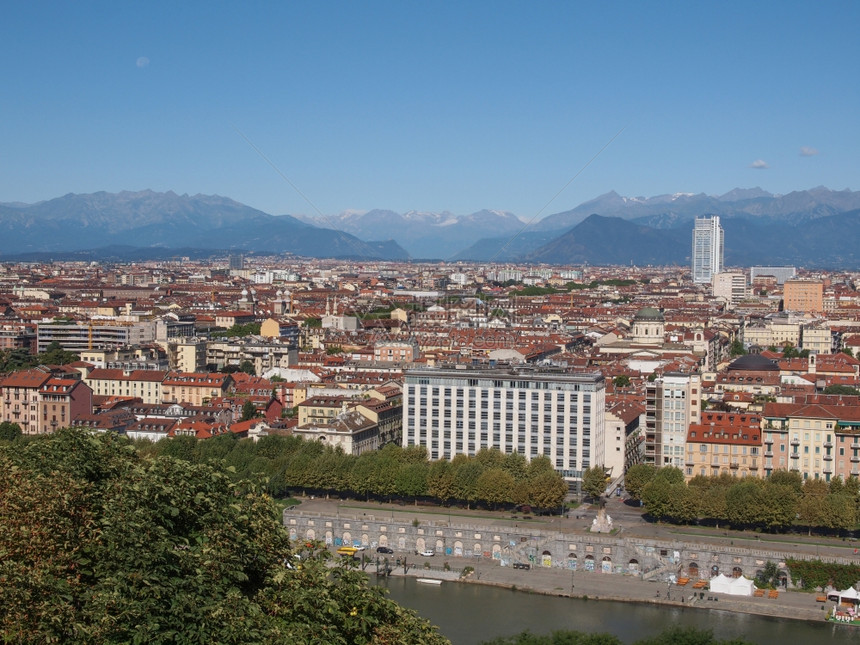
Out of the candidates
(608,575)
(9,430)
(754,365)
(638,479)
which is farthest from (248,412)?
(754,365)

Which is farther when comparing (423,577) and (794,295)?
(794,295)

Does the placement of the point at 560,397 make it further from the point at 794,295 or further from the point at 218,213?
the point at 218,213

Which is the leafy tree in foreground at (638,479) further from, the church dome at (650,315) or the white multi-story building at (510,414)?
the church dome at (650,315)

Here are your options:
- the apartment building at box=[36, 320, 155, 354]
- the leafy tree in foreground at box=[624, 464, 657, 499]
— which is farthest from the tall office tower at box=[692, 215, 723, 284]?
the leafy tree in foreground at box=[624, 464, 657, 499]

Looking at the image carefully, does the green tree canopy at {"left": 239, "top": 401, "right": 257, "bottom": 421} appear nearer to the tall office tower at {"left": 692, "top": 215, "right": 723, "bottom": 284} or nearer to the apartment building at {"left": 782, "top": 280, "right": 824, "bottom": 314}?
the apartment building at {"left": 782, "top": 280, "right": 824, "bottom": 314}

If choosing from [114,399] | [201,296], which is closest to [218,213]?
[201,296]

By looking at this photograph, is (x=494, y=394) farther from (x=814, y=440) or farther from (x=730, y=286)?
(x=730, y=286)

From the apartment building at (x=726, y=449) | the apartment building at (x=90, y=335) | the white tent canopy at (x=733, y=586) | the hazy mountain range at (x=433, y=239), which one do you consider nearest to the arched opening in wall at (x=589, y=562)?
the white tent canopy at (x=733, y=586)
